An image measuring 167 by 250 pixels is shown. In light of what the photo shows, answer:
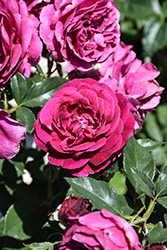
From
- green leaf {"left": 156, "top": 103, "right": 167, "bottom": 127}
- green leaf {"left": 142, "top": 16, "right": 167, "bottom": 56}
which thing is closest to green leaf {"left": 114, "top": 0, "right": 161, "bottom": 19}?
green leaf {"left": 142, "top": 16, "right": 167, "bottom": 56}

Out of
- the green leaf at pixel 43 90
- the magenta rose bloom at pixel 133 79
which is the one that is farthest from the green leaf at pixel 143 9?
the green leaf at pixel 43 90

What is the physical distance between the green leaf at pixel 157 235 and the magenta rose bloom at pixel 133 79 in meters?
0.26

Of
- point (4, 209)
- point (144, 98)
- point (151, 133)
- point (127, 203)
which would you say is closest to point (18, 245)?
point (4, 209)

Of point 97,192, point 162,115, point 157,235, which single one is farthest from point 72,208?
point 162,115

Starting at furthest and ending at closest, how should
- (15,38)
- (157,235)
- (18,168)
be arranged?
(18,168) < (15,38) < (157,235)

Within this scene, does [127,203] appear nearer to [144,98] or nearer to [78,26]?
[144,98]

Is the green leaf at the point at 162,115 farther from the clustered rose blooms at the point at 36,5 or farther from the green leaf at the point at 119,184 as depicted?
the clustered rose blooms at the point at 36,5

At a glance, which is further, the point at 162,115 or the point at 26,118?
the point at 162,115

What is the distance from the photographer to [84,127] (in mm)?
638

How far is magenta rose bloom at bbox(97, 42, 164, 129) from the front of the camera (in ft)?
2.50

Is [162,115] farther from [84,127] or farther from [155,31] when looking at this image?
[84,127]

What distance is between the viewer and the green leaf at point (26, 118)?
70 cm

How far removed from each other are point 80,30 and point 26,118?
231 mm

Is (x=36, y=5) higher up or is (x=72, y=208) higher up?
(x=36, y=5)
